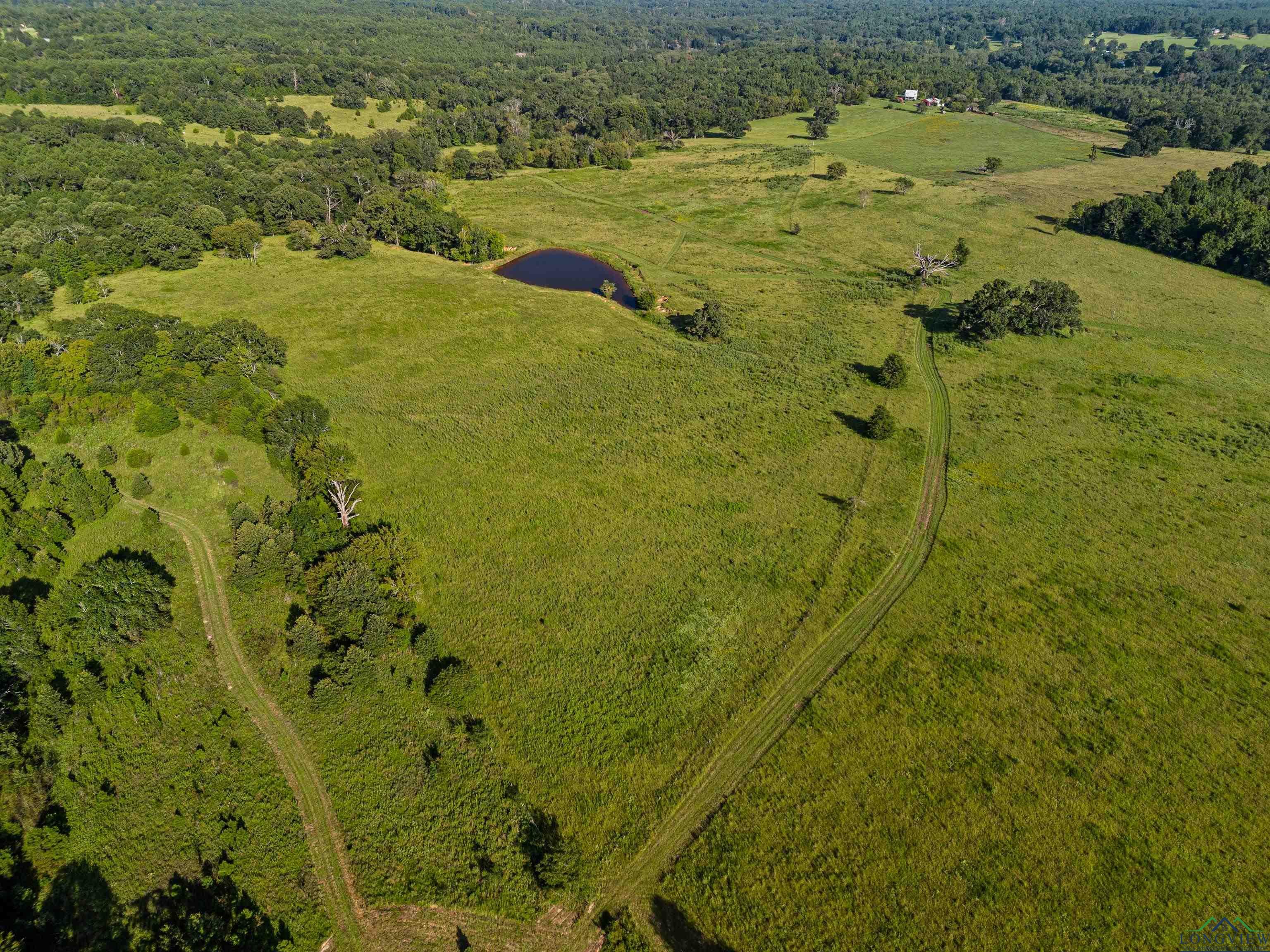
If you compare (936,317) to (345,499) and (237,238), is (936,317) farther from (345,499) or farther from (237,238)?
(237,238)

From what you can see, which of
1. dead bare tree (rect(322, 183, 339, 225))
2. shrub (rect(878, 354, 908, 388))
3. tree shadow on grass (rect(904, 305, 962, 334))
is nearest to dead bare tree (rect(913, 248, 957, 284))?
tree shadow on grass (rect(904, 305, 962, 334))

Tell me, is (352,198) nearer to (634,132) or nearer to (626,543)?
(634,132)

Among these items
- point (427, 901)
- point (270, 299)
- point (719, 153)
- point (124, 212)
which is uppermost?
point (719, 153)

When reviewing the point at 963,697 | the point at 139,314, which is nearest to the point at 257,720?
the point at 963,697

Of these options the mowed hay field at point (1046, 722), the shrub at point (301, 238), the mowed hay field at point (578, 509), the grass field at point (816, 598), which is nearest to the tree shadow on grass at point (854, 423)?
the mowed hay field at point (578, 509)

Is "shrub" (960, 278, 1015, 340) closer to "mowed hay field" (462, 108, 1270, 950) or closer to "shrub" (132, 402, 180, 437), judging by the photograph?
"mowed hay field" (462, 108, 1270, 950)

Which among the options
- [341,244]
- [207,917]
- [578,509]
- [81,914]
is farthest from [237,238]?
[207,917]

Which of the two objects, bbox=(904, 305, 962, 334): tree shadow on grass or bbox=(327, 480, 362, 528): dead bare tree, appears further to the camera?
bbox=(904, 305, 962, 334): tree shadow on grass
